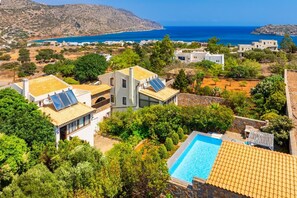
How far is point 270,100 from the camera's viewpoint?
25625 millimetres

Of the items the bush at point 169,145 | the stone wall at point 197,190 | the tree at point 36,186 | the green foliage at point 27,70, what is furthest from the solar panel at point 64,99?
the green foliage at point 27,70

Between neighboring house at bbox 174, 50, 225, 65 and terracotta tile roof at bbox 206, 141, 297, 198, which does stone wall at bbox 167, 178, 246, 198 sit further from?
neighboring house at bbox 174, 50, 225, 65

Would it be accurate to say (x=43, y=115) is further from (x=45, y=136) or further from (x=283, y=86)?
(x=283, y=86)

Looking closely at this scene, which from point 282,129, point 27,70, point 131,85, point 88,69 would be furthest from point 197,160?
point 27,70

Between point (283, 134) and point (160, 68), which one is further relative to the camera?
point (160, 68)

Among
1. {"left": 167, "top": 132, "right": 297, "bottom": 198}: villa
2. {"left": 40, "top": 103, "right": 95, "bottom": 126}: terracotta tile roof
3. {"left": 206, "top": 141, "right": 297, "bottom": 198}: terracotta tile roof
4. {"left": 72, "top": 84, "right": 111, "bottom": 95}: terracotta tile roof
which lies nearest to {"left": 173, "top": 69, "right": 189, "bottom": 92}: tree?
{"left": 72, "top": 84, "right": 111, "bottom": 95}: terracotta tile roof

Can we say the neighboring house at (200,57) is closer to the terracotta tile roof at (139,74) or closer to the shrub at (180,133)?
the terracotta tile roof at (139,74)

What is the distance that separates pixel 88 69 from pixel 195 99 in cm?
1970

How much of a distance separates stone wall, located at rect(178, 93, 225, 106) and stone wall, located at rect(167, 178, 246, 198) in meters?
18.2

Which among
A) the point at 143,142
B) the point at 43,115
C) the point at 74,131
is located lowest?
the point at 143,142

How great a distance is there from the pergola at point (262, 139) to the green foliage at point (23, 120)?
15508 mm

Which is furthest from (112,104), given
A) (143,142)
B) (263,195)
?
(263,195)

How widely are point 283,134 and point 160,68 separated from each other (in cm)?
2702

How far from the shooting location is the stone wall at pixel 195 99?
30.5m
